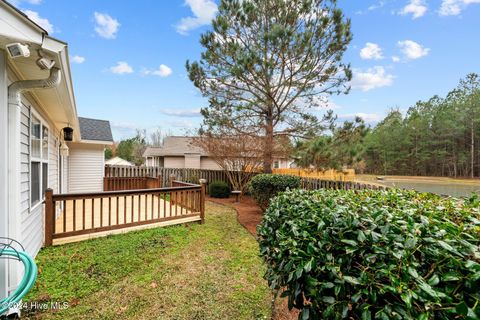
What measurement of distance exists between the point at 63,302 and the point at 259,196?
17.1ft

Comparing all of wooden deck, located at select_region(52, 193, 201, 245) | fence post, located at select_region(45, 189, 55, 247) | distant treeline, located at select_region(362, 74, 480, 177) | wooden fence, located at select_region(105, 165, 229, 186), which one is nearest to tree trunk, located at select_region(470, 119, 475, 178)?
distant treeline, located at select_region(362, 74, 480, 177)

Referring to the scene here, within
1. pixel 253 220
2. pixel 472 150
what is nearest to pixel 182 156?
pixel 253 220

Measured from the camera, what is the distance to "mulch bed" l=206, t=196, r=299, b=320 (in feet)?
8.31

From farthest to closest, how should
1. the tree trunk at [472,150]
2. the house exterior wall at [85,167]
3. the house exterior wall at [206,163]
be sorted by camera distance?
the tree trunk at [472,150], the house exterior wall at [206,163], the house exterior wall at [85,167]

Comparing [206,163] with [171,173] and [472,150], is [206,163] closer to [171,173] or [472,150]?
[171,173]

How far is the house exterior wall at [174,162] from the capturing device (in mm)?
20116

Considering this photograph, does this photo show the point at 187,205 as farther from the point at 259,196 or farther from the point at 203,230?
the point at 259,196

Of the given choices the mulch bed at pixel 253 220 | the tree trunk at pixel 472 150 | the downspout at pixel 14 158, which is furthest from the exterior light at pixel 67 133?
the tree trunk at pixel 472 150

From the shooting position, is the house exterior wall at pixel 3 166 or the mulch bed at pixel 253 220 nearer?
the house exterior wall at pixel 3 166

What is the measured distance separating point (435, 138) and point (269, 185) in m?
28.9

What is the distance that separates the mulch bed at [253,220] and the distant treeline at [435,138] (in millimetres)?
17716

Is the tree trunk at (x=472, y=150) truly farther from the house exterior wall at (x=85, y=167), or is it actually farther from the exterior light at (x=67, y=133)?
the exterior light at (x=67, y=133)

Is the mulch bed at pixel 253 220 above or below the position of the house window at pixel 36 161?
below

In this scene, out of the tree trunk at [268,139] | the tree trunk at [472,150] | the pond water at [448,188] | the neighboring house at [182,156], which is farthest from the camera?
the tree trunk at [472,150]
